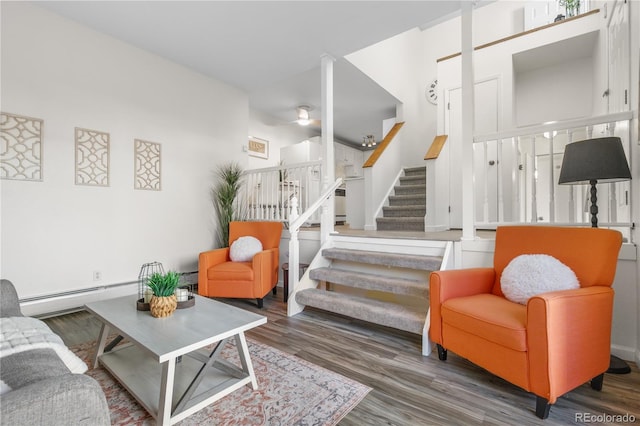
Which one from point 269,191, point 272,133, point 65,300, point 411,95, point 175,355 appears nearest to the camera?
point 175,355

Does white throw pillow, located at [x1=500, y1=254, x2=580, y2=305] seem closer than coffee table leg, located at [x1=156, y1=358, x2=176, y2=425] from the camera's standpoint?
No

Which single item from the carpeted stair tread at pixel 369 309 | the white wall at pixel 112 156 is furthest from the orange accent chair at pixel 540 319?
the white wall at pixel 112 156

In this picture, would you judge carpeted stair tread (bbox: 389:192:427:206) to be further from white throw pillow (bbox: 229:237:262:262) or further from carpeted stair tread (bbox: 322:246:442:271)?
white throw pillow (bbox: 229:237:262:262)

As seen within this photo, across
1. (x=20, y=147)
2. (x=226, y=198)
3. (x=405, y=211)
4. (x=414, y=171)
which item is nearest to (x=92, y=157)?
(x=20, y=147)

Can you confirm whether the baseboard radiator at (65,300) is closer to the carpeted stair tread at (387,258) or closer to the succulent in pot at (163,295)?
the succulent in pot at (163,295)

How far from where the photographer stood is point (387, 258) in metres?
2.74

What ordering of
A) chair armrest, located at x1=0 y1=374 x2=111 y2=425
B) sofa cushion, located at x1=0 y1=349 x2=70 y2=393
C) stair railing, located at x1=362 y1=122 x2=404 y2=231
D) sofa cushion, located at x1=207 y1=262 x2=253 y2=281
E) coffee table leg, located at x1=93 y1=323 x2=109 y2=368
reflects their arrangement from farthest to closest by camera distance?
stair railing, located at x1=362 y1=122 x2=404 y2=231
sofa cushion, located at x1=207 y1=262 x2=253 y2=281
coffee table leg, located at x1=93 y1=323 x2=109 y2=368
sofa cushion, located at x1=0 y1=349 x2=70 y2=393
chair armrest, located at x1=0 y1=374 x2=111 y2=425

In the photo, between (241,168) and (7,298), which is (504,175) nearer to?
(241,168)

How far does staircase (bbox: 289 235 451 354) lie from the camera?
2.34 metres

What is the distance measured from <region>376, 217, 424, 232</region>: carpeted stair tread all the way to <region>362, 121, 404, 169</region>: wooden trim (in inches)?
34.6

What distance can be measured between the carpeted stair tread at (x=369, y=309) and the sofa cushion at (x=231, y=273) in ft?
1.84

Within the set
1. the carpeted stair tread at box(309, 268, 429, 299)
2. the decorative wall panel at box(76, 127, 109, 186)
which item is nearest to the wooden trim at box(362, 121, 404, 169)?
the carpeted stair tread at box(309, 268, 429, 299)

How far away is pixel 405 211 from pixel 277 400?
3.64 m

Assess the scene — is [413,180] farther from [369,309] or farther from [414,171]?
[369,309]
